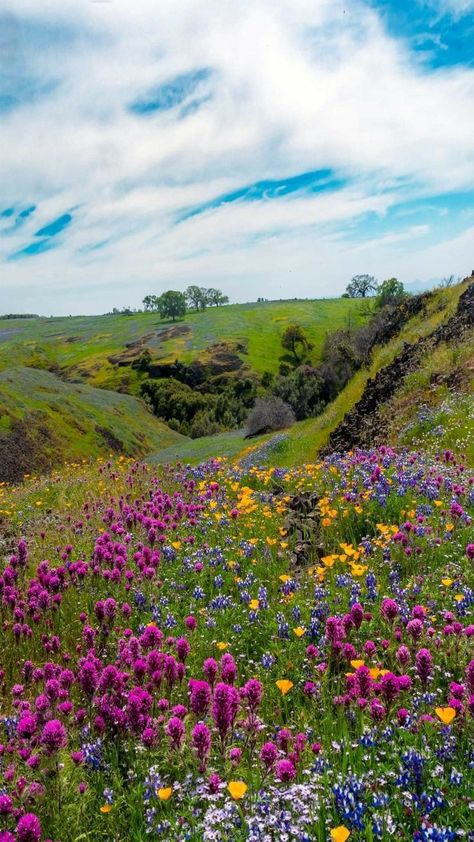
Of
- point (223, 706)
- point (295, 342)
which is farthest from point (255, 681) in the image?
point (295, 342)

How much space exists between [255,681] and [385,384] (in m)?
17.6

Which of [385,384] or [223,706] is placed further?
[385,384]

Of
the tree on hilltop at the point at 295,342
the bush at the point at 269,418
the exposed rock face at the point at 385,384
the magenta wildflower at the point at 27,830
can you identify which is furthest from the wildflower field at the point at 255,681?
the tree on hilltop at the point at 295,342

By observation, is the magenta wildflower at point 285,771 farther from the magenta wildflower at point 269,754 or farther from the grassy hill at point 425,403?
the grassy hill at point 425,403

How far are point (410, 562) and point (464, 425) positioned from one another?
7290mm

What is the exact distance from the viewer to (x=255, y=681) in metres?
3.32

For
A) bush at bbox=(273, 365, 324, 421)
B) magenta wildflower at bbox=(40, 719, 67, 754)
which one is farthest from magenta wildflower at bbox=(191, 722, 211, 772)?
bush at bbox=(273, 365, 324, 421)

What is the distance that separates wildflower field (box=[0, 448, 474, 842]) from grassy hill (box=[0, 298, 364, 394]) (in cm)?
10112

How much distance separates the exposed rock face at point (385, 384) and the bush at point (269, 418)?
812 inches

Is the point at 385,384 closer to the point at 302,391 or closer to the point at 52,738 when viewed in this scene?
the point at 52,738

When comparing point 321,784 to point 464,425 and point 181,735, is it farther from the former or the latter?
point 464,425

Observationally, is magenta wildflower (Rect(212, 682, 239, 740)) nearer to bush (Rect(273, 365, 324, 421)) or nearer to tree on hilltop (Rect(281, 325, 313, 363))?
bush (Rect(273, 365, 324, 421))

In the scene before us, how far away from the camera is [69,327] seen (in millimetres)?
184250

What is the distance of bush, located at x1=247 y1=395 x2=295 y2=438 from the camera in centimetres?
4228
